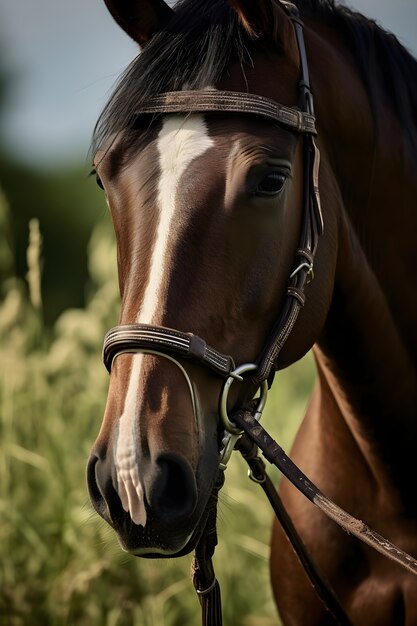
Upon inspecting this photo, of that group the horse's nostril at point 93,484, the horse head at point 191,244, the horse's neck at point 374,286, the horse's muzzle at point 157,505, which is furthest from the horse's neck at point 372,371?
the horse's nostril at point 93,484

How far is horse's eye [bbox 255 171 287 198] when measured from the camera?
6.26 ft

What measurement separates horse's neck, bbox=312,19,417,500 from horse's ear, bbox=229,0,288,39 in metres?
0.20

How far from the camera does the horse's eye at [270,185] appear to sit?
1909 millimetres

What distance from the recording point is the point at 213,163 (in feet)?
6.14

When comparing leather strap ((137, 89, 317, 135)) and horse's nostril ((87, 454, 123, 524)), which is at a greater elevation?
leather strap ((137, 89, 317, 135))

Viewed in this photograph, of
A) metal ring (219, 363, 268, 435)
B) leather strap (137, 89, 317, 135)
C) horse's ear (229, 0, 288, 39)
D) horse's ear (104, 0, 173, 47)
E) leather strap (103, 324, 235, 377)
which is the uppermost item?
horse's ear (229, 0, 288, 39)

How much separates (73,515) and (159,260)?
90.3 inches

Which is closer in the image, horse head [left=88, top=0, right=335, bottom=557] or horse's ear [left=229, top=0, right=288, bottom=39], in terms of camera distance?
horse head [left=88, top=0, right=335, bottom=557]

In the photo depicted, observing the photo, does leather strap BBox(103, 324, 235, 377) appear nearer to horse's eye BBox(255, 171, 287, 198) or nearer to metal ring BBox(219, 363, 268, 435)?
metal ring BBox(219, 363, 268, 435)

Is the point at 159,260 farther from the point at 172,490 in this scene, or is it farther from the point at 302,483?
the point at 302,483

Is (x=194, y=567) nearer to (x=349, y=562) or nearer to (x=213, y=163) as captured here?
(x=349, y=562)

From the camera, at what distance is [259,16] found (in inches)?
79.7

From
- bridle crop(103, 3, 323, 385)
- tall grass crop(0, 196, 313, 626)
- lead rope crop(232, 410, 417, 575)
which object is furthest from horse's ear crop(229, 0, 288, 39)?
tall grass crop(0, 196, 313, 626)

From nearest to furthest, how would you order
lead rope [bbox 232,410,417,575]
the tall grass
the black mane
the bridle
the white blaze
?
the white blaze
the bridle
lead rope [bbox 232,410,417,575]
the black mane
the tall grass
